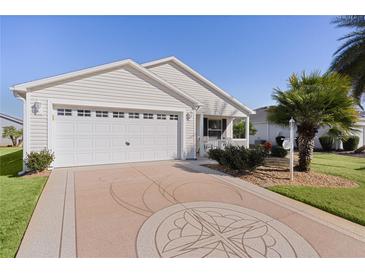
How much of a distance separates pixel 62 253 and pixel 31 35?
8087 mm

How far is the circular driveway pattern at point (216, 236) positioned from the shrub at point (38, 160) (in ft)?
18.7

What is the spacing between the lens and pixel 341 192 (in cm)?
549

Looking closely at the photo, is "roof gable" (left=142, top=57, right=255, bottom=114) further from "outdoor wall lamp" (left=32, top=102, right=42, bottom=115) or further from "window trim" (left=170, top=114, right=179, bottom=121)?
"outdoor wall lamp" (left=32, top=102, right=42, bottom=115)

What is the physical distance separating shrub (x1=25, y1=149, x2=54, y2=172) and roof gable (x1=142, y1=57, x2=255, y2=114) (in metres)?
8.19

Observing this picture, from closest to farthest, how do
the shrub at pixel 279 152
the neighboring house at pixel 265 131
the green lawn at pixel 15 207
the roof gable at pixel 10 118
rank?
the green lawn at pixel 15 207, the shrub at pixel 279 152, the neighboring house at pixel 265 131, the roof gable at pixel 10 118

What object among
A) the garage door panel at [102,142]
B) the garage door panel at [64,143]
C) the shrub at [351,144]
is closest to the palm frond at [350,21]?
the shrub at [351,144]

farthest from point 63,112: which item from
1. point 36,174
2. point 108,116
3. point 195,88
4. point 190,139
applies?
point 195,88

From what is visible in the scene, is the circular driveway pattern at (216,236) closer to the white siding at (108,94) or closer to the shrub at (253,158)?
the shrub at (253,158)

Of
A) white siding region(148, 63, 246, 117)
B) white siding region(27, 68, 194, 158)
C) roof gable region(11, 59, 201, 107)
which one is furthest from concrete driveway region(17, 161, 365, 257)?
white siding region(148, 63, 246, 117)

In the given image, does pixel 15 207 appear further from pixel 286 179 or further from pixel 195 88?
pixel 195 88

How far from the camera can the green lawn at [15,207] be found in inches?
A: 116

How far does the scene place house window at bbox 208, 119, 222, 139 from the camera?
1473 cm

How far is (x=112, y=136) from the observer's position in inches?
353

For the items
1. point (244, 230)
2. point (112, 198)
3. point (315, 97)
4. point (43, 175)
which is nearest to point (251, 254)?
point (244, 230)
